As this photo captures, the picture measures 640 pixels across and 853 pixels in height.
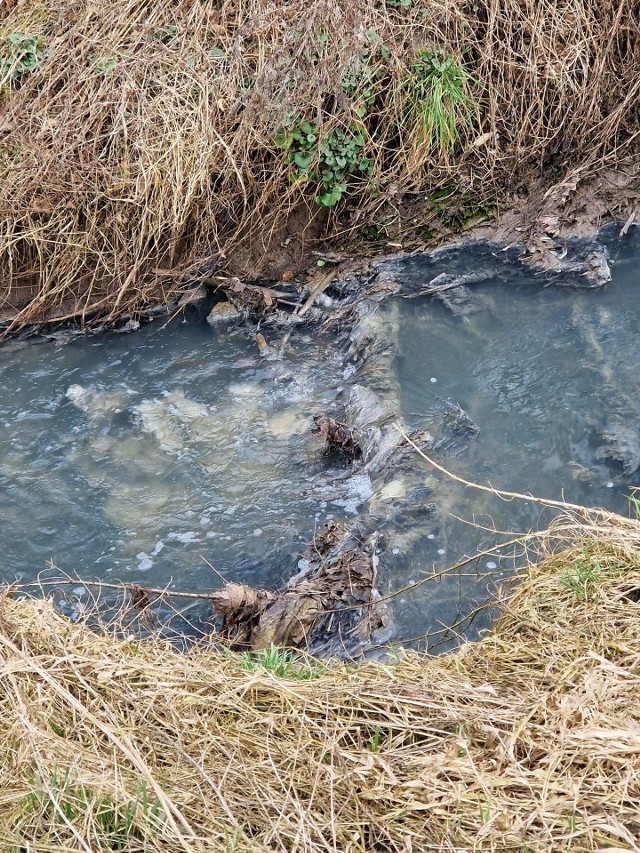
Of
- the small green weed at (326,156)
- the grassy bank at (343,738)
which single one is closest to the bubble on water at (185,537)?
the grassy bank at (343,738)

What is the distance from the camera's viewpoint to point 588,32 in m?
5.71

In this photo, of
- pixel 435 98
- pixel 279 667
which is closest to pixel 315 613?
pixel 279 667

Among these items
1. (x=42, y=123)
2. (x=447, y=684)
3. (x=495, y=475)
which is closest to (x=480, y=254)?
(x=495, y=475)

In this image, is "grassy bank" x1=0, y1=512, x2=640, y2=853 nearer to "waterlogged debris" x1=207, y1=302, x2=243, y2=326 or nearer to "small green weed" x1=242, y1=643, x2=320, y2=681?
"small green weed" x1=242, y1=643, x2=320, y2=681

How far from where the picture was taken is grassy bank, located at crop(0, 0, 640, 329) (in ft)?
17.2

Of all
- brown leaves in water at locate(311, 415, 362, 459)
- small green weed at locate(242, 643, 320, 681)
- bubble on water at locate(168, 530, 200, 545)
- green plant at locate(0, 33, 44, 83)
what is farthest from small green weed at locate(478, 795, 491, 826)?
green plant at locate(0, 33, 44, 83)

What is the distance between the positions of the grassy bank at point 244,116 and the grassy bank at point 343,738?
2971mm

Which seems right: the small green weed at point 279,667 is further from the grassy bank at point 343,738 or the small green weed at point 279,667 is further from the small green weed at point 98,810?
the small green weed at point 98,810

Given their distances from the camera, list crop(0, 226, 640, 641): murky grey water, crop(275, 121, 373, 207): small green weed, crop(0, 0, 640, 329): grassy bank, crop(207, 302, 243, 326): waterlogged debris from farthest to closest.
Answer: crop(207, 302, 243, 326): waterlogged debris, crop(275, 121, 373, 207): small green weed, crop(0, 0, 640, 329): grassy bank, crop(0, 226, 640, 641): murky grey water

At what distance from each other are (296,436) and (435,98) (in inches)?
97.5

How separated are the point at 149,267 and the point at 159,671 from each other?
3.30m

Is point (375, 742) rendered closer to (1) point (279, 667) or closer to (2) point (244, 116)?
(1) point (279, 667)

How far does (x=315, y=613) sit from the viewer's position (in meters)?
3.47

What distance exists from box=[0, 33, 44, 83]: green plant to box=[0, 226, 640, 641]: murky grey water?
172 centimetres
